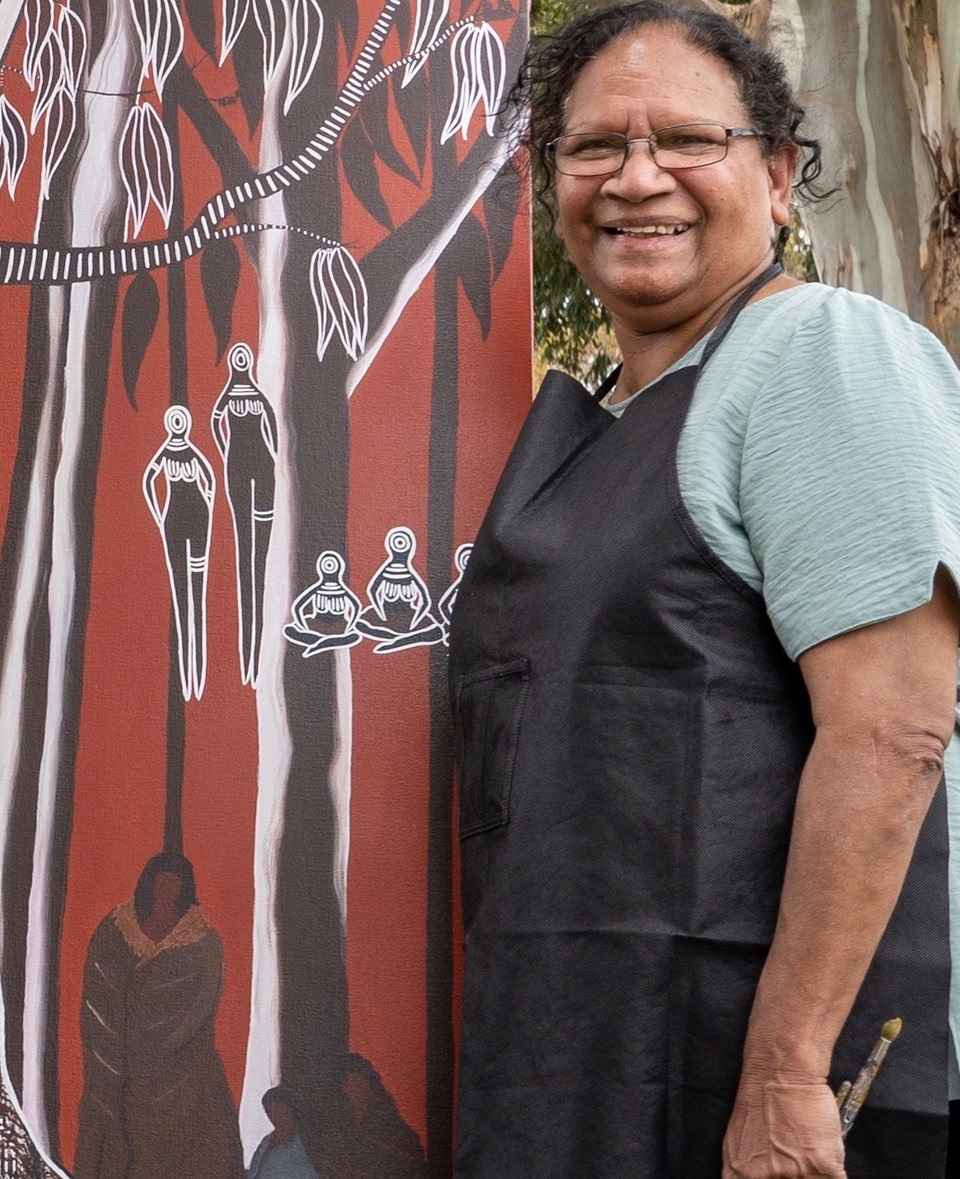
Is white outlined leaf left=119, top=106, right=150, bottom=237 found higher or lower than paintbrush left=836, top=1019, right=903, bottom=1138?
higher

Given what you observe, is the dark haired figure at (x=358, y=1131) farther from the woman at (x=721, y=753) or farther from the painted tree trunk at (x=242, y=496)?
the woman at (x=721, y=753)

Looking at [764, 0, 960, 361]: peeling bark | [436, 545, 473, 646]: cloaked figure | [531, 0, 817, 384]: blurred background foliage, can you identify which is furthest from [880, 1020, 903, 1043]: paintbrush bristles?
[531, 0, 817, 384]: blurred background foliage

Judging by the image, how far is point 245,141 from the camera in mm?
2076

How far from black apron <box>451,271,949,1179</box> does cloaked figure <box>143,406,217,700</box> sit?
532mm

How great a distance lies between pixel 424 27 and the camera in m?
2.10

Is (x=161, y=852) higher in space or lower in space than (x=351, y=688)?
lower

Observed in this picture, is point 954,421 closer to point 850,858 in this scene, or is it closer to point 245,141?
point 850,858

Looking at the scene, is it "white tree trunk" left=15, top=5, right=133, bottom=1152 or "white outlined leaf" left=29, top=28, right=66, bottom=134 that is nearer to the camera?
"white tree trunk" left=15, top=5, right=133, bottom=1152

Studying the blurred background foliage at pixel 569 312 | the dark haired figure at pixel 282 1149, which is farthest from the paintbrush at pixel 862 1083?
the blurred background foliage at pixel 569 312

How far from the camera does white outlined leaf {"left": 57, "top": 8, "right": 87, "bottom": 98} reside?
210 cm

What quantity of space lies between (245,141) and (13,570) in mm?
657

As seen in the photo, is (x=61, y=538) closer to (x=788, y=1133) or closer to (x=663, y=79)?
(x=663, y=79)

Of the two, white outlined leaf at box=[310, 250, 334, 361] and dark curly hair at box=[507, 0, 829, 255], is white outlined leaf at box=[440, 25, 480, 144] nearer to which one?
dark curly hair at box=[507, 0, 829, 255]

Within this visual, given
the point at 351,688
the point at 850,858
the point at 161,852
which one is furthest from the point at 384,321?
the point at 850,858
